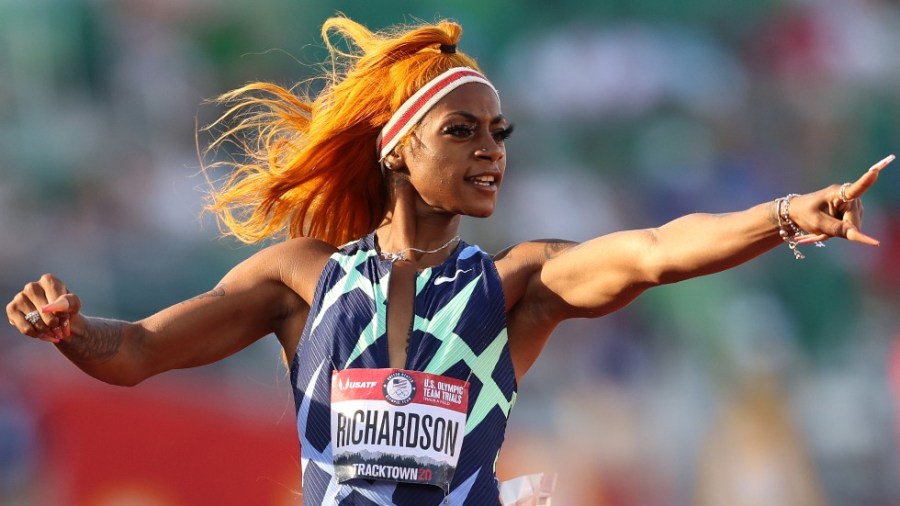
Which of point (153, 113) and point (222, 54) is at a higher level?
point (222, 54)

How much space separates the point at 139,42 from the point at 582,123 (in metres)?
3.14

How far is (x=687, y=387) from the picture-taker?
→ 8336mm

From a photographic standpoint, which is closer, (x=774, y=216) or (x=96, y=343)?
(x=774, y=216)

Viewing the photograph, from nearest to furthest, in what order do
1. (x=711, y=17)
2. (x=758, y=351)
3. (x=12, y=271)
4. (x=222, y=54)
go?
(x=12, y=271), (x=758, y=351), (x=222, y=54), (x=711, y=17)

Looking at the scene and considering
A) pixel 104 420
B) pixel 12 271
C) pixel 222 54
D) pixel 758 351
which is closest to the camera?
pixel 104 420

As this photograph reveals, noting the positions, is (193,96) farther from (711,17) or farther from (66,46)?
(711,17)

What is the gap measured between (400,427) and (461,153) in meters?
0.87

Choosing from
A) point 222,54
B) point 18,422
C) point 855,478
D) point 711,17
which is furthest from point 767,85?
point 18,422

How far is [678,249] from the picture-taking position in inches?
133

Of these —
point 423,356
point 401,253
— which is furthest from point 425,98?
point 423,356

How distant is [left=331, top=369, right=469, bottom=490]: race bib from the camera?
3.56m

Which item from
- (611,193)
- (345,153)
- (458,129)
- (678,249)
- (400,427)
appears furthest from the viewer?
(611,193)

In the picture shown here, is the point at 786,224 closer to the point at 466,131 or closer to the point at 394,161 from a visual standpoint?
the point at 466,131

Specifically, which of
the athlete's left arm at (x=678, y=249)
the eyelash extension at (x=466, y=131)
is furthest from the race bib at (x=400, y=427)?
the eyelash extension at (x=466, y=131)
